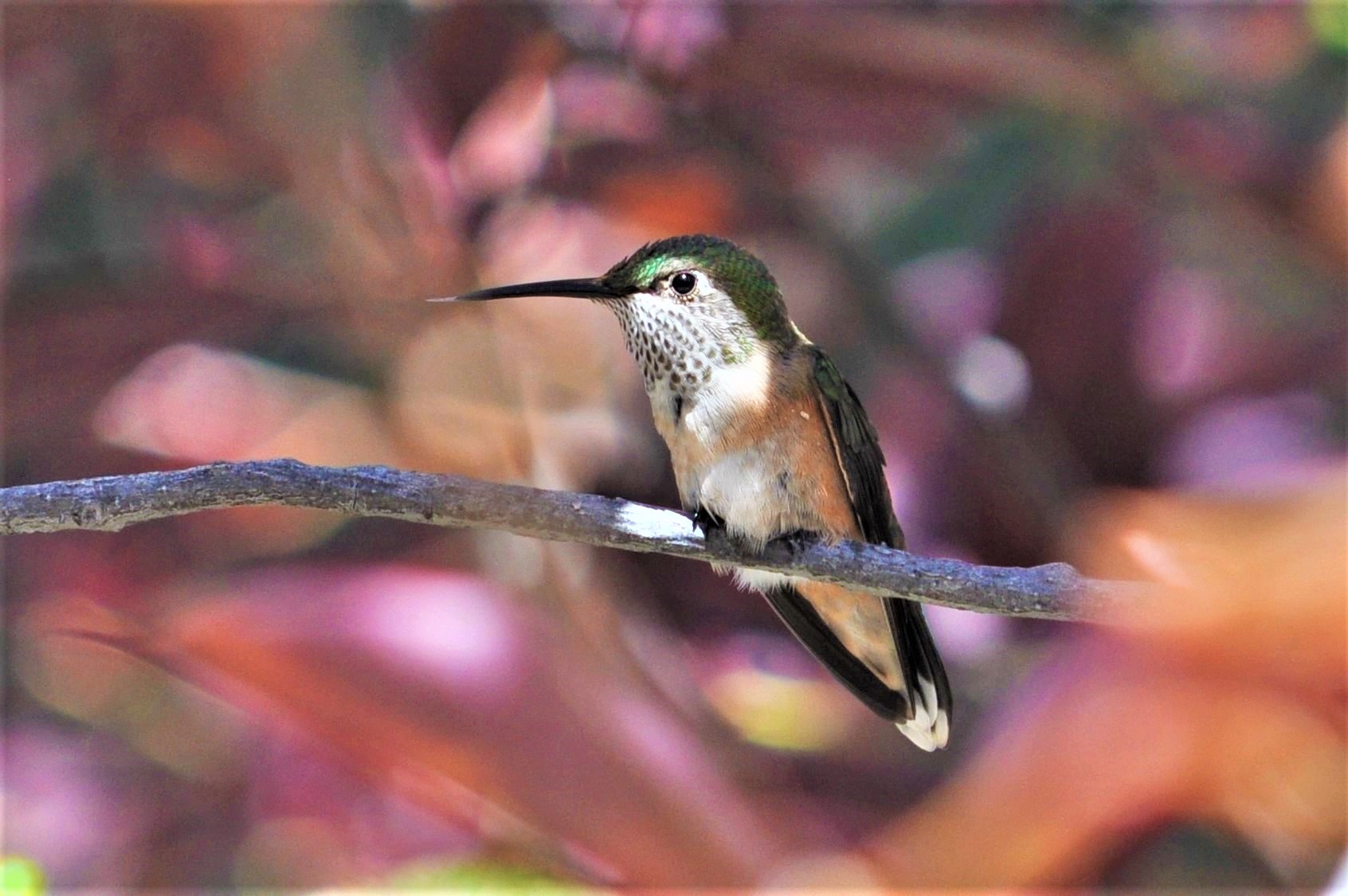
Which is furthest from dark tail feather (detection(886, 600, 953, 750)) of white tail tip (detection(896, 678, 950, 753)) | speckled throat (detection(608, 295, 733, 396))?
speckled throat (detection(608, 295, 733, 396))

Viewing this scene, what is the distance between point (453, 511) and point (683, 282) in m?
0.51

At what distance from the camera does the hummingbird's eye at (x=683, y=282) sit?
4.38 feet

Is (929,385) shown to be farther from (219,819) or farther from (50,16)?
(50,16)

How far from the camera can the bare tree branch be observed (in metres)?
0.86

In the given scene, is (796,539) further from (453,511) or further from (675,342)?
(453,511)

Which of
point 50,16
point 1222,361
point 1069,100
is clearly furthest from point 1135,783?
point 50,16

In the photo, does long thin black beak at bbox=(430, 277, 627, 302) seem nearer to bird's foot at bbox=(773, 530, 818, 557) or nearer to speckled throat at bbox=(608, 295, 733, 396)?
speckled throat at bbox=(608, 295, 733, 396)

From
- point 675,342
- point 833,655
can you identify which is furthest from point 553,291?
point 833,655

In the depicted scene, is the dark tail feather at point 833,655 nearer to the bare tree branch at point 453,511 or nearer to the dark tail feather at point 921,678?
the dark tail feather at point 921,678

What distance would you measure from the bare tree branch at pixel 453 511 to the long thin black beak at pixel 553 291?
210mm

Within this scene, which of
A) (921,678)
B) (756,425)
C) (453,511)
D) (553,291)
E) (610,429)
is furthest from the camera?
(610,429)

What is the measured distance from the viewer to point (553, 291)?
3.84ft

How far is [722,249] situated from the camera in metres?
1.36

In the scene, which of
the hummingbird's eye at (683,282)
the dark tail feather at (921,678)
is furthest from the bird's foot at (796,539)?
the hummingbird's eye at (683,282)
